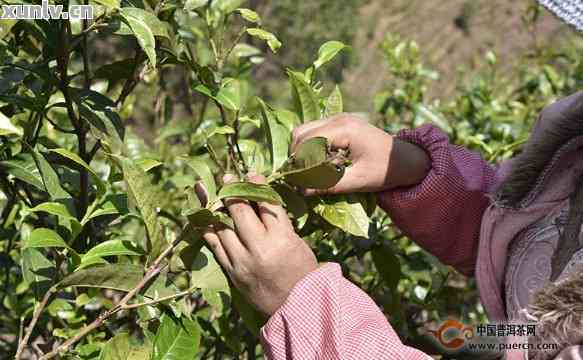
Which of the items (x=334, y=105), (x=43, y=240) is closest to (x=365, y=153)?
(x=334, y=105)

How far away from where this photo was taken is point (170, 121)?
1.82m

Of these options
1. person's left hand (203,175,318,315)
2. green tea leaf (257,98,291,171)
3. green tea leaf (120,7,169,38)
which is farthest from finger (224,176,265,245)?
green tea leaf (120,7,169,38)

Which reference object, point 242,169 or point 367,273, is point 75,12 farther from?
point 367,273

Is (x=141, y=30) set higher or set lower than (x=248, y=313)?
higher

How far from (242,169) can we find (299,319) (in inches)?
9.0

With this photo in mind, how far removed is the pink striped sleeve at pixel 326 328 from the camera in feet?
2.81

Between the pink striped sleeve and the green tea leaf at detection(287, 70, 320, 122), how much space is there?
26 centimetres

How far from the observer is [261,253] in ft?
2.88

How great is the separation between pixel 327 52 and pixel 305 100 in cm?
11

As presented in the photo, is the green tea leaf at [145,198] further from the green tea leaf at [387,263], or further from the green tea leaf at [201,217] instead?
the green tea leaf at [387,263]

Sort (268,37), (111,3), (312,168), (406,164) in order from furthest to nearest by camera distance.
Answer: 1. (406,164)
2. (268,37)
3. (312,168)
4. (111,3)

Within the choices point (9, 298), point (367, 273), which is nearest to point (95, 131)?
point (9, 298)

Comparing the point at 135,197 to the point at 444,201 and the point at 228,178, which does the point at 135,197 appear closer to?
the point at 228,178

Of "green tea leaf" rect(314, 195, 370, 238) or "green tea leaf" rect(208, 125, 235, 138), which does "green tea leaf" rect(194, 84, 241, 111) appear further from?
"green tea leaf" rect(314, 195, 370, 238)
